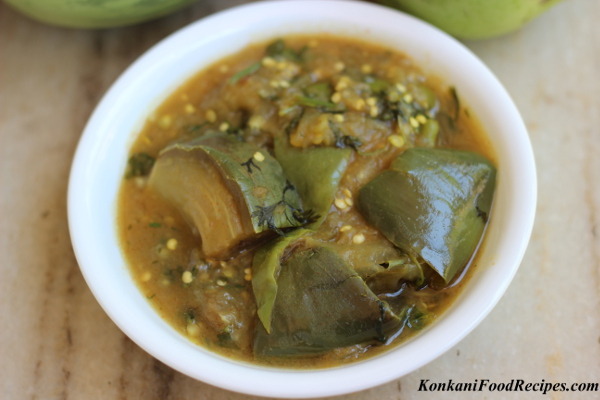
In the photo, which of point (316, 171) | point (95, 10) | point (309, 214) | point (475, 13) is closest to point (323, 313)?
point (309, 214)

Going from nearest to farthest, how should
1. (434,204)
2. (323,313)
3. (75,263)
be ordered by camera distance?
(323,313)
(434,204)
(75,263)

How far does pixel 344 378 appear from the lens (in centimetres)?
225

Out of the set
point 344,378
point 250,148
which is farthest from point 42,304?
point 344,378

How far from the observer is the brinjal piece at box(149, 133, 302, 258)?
2486mm

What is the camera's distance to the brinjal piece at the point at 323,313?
234cm

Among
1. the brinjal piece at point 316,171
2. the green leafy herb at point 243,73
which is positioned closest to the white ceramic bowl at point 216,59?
the green leafy herb at point 243,73

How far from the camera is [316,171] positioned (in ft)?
8.66

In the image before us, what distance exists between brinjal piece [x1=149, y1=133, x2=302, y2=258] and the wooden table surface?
66 centimetres

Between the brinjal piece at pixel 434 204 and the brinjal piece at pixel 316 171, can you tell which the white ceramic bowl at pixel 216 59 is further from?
the brinjal piece at pixel 316 171

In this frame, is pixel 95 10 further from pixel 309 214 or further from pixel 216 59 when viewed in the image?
pixel 309 214

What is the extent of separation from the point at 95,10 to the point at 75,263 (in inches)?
50.6

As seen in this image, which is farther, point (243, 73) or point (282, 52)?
point (282, 52)

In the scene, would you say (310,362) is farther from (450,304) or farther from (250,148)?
(250,148)

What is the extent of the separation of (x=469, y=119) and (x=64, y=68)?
7.57ft
